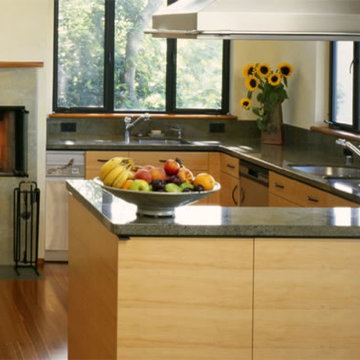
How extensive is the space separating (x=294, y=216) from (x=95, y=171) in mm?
4222

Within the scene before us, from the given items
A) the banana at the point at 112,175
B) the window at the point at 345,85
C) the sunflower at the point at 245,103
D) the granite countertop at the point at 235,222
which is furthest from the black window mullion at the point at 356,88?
the banana at the point at 112,175

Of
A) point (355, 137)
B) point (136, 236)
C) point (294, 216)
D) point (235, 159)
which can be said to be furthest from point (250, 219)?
point (235, 159)

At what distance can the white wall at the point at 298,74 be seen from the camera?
726 cm

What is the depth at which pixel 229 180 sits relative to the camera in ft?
24.2

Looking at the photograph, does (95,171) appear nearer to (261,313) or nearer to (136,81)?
(136,81)

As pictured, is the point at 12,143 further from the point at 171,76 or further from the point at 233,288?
the point at 233,288

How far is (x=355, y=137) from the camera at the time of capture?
6375 millimetres

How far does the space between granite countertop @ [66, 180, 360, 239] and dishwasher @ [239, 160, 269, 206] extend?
2.79 metres

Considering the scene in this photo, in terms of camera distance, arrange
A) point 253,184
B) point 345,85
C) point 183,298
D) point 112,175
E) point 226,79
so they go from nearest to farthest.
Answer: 1. point 183,298
2. point 112,175
3. point 253,184
4. point 345,85
5. point 226,79

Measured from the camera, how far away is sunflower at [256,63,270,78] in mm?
7703

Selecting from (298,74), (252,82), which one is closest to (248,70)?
(252,82)

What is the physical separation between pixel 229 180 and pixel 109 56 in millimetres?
1799

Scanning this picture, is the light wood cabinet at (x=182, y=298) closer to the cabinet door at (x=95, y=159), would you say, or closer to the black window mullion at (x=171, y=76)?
the cabinet door at (x=95, y=159)

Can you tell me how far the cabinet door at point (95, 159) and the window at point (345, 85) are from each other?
1663 mm
